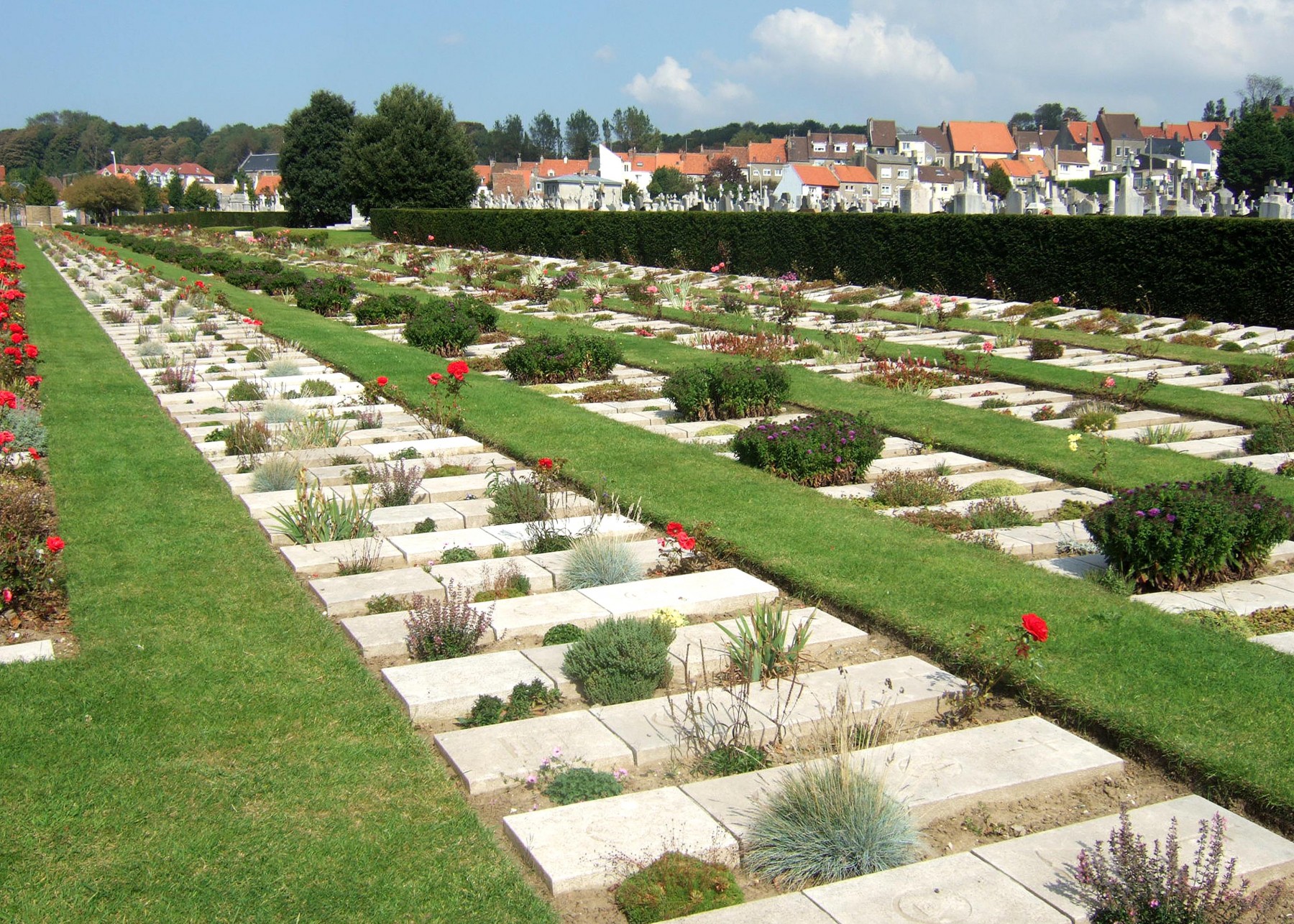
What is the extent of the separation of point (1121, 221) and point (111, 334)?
16.1 metres

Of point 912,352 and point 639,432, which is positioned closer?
point 639,432

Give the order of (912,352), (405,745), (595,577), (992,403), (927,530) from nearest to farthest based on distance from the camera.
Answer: (405,745), (595,577), (927,530), (992,403), (912,352)

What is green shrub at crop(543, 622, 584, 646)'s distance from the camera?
5082 millimetres

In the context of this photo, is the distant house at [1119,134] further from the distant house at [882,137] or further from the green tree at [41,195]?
the green tree at [41,195]

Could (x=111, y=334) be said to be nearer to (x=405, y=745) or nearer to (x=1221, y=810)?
(x=405, y=745)

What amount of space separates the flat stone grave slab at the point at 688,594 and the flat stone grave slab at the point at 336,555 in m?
1.22

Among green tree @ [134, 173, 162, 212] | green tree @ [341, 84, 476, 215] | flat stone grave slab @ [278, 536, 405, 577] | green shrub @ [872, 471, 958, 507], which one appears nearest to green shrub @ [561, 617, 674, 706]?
flat stone grave slab @ [278, 536, 405, 577]

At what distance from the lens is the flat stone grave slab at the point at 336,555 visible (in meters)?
6.02

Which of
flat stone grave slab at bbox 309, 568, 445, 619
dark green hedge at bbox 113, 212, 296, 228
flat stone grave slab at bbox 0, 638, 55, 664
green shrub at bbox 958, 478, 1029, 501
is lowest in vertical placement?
flat stone grave slab at bbox 0, 638, 55, 664

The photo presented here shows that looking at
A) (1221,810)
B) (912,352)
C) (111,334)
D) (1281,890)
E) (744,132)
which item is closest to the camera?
(1281,890)

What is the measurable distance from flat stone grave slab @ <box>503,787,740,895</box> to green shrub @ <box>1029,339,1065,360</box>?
11.8 metres

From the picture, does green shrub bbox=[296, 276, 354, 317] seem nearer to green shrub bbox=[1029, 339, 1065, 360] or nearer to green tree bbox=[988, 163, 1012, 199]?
green shrub bbox=[1029, 339, 1065, 360]

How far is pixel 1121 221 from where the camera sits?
18.3 m

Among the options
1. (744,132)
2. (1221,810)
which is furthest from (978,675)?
(744,132)
